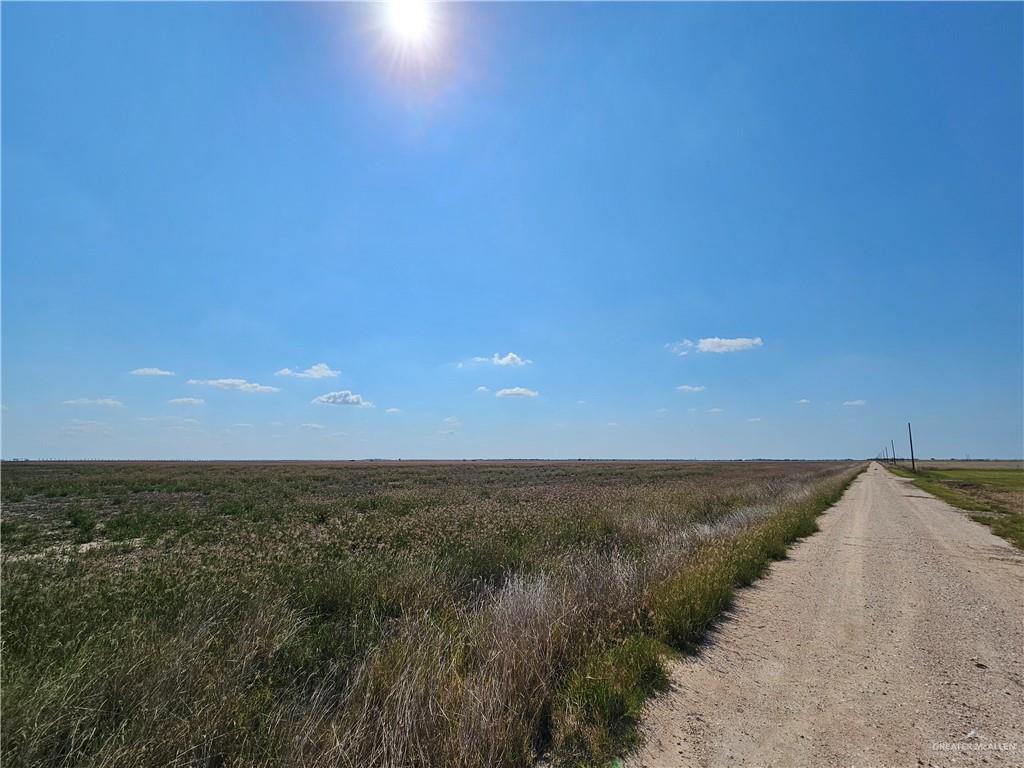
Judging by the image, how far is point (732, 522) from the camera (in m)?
14.2

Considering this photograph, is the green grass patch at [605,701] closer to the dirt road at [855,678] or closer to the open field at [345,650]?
the open field at [345,650]

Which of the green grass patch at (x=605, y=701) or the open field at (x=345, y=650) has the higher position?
the open field at (x=345, y=650)

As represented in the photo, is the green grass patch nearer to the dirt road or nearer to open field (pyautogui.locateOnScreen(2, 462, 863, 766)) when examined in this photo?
open field (pyautogui.locateOnScreen(2, 462, 863, 766))

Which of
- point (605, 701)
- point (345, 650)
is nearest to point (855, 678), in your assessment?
point (605, 701)

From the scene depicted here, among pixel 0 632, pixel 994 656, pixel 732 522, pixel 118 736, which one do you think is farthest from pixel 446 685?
pixel 732 522

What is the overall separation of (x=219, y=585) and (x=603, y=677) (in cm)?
475

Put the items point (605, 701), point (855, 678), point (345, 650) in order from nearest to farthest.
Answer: point (605, 701) < point (855, 678) < point (345, 650)

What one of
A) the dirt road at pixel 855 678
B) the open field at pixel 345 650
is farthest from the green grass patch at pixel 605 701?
the dirt road at pixel 855 678

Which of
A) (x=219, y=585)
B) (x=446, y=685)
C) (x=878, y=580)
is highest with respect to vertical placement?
(x=219, y=585)

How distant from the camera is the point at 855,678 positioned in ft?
16.1

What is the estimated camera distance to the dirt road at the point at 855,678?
3701 millimetres

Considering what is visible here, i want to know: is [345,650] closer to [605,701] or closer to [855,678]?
[605,701]

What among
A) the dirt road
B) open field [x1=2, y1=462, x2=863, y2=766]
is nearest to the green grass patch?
open field [x1=2, y1=462, x2=863, y2=766]

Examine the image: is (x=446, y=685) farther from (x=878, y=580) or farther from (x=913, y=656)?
(x=878, y=580)
